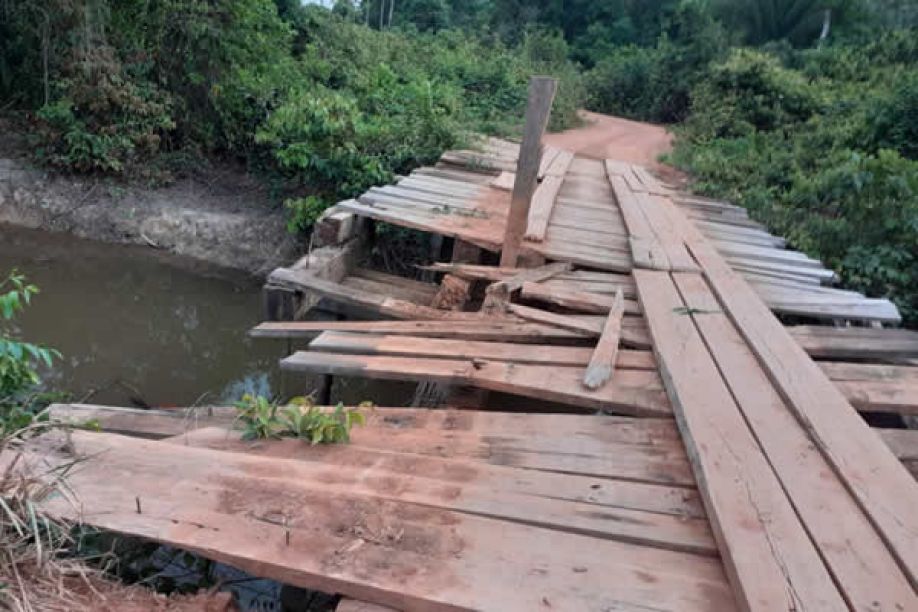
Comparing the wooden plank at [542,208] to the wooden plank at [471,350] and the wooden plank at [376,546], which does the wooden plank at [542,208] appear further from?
the wooden plank at [376,546]

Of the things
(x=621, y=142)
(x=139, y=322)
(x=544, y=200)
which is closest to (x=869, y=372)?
(x=544, y=200)

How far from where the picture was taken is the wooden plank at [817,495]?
5.66 ft

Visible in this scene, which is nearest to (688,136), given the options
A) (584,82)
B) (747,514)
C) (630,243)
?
(584,82)

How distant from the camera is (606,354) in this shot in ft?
10.0

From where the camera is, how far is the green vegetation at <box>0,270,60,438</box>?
240cm

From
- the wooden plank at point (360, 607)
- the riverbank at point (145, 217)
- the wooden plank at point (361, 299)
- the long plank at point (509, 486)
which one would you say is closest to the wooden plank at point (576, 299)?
the wooden plank at point (361, 299)

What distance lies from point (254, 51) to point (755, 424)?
9.51m

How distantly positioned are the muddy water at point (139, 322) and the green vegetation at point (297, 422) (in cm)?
268

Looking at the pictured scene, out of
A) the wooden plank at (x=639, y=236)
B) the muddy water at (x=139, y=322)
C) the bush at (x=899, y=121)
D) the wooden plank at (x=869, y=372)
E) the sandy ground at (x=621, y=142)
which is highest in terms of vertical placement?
the bush at (x=899, y=121)

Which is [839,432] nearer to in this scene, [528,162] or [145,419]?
[528,162]

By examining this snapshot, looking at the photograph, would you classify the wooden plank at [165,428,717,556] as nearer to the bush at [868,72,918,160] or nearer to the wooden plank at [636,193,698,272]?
the wooden plank at [636,193,698,272]

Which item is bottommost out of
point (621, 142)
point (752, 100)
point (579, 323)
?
point (579, 323)

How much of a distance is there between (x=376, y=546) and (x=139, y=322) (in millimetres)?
5887

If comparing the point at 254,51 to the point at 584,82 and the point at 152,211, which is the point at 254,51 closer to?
the point at 152,211
